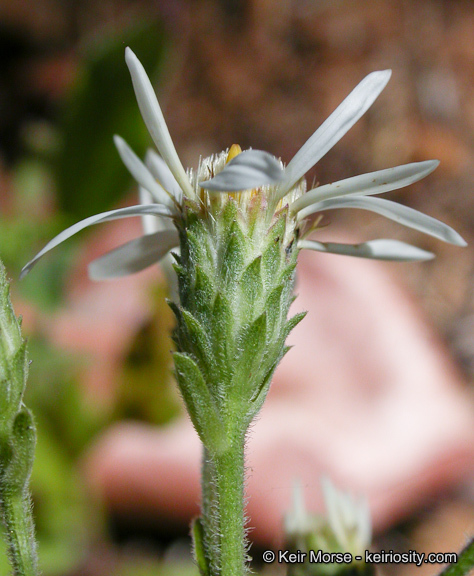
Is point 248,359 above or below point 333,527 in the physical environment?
above

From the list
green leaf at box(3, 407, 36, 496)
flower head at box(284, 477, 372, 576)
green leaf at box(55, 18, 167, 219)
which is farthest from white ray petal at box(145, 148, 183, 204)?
green leaf at box(55, 18, 167, 219)

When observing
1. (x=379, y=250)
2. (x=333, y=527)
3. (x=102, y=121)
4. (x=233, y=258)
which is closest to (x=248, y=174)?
(x=233, y=258)

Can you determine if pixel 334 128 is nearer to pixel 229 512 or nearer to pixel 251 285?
pixel 251 285

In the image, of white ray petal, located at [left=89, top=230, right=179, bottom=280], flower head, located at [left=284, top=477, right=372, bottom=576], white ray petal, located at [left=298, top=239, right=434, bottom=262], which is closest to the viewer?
white ray petal, located at [left=298, top=239, right=434, bottom=262]

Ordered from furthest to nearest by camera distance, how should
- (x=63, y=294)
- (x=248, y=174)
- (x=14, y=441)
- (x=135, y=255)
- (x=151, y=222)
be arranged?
(x=63, y=294) < (x=151, y=222) < (x=135, y=255) < (x=14, y=441) < (x=248, y=174)

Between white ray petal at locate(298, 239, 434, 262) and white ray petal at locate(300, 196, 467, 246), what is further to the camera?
white ray petal at locate(298, 239, 434, 262)

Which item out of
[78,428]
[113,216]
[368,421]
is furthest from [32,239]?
[113,216]

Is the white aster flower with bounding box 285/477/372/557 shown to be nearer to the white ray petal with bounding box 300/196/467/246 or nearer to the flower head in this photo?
the flower head

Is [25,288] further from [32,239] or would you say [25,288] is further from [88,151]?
[88,151]
